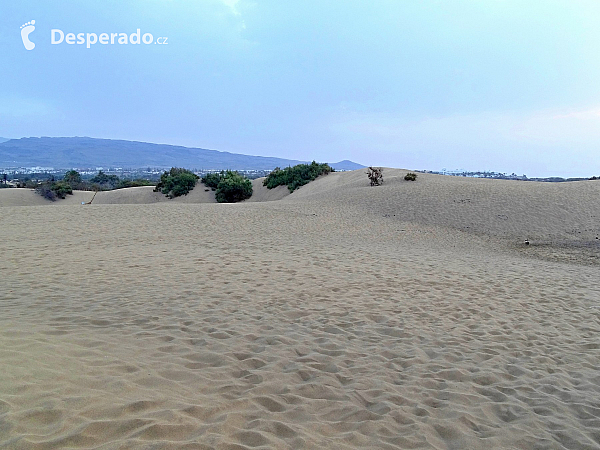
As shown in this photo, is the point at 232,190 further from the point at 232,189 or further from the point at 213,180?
the point at 213,180

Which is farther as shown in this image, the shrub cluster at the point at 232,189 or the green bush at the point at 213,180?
the green bush at the point at 213,180

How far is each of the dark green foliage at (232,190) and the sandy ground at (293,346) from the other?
24826 mm

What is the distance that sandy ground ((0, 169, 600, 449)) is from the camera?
3193 millimetres

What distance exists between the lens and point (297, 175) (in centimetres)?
3956

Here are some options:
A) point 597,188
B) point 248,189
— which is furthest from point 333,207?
point 248,189

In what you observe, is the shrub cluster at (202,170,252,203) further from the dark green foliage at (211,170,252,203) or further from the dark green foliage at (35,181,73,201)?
the dark green foliage at (35,181,73,201)

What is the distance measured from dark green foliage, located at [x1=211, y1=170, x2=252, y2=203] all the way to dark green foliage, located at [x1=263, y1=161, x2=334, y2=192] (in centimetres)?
266

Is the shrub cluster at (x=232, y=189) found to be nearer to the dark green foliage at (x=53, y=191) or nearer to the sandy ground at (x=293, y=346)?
the dark green foliage at (x=53, y=191)

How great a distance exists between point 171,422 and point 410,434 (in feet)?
6.25

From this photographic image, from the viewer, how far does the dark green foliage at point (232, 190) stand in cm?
3756

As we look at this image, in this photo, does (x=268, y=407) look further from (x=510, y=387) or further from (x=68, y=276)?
(x=68, y=276)

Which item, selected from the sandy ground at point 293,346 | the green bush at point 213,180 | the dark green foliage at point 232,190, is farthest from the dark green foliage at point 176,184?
the sandy ground at point 293,346

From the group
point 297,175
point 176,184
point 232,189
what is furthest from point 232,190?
point 297,175

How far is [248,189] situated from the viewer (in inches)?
1539
